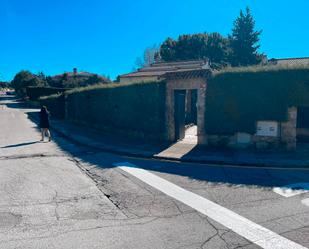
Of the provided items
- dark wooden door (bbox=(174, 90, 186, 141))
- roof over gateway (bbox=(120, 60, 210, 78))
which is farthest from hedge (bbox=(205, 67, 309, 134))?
roof over gateway (bbox=(120, 60, 210, 78))

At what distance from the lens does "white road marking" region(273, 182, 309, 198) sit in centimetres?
644

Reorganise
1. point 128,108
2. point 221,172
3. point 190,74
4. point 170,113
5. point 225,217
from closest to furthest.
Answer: point 225,217
point 221,172
point 190,74
point 170,113
point 128,108

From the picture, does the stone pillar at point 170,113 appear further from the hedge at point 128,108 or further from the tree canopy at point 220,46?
the tree canopy at point 220,46

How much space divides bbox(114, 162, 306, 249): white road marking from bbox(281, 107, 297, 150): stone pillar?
5.51 meters

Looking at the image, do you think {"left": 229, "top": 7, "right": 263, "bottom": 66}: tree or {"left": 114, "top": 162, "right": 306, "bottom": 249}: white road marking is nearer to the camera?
{"left": 114, "top": 162, "right": 306, "bottom": 249}: white road marking

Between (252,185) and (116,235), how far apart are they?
3.95 meters

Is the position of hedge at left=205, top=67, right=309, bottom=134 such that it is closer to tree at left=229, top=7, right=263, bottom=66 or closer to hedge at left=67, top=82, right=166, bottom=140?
hedge at left=67, top=82, right=166, bottom=140

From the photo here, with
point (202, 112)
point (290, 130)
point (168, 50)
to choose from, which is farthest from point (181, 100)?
point (168, 50)

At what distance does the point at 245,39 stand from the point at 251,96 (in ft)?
73.6

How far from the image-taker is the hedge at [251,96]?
407 inches

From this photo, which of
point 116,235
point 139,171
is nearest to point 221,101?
point 139,171

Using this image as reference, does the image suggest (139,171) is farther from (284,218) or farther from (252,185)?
(284,218)

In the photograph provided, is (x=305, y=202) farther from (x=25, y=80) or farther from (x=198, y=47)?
(x=25, y=80)

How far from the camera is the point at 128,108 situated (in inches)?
589
